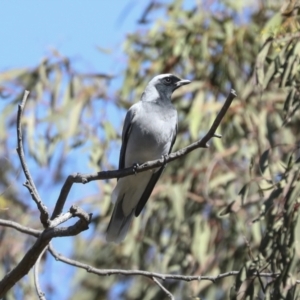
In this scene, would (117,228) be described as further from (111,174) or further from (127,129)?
(111,174)

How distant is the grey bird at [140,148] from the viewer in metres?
4.68

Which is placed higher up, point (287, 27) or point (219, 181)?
point (287, 27)

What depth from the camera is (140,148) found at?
15.5ft

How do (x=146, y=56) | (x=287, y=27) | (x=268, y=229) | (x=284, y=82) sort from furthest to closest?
1. (x=146, y=56)
2. (x=287, y=27)
3. (x=284, y=82)
4. (x=268, y=229)

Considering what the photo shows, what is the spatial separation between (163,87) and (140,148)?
1.96ft

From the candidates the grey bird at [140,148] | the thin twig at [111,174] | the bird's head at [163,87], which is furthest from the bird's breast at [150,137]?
the thin twig at [111,174]

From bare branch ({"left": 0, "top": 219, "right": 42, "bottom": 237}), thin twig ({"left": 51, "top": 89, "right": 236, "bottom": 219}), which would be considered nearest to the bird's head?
thin twig ({"left": 51, "top": 89, "right": 236, "bottom": 219})

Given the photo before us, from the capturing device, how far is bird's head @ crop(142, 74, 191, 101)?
508 cm

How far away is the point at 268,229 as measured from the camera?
397 cm

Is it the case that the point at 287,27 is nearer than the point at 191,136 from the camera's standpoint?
Yes

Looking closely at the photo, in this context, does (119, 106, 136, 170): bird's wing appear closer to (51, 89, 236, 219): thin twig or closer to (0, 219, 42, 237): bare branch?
(51, 89, 236, 219): thin twig

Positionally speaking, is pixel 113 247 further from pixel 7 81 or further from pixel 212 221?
pixel 7 81

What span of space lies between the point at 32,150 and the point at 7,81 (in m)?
0.82

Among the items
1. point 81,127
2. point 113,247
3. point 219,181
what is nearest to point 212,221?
point 219,181
